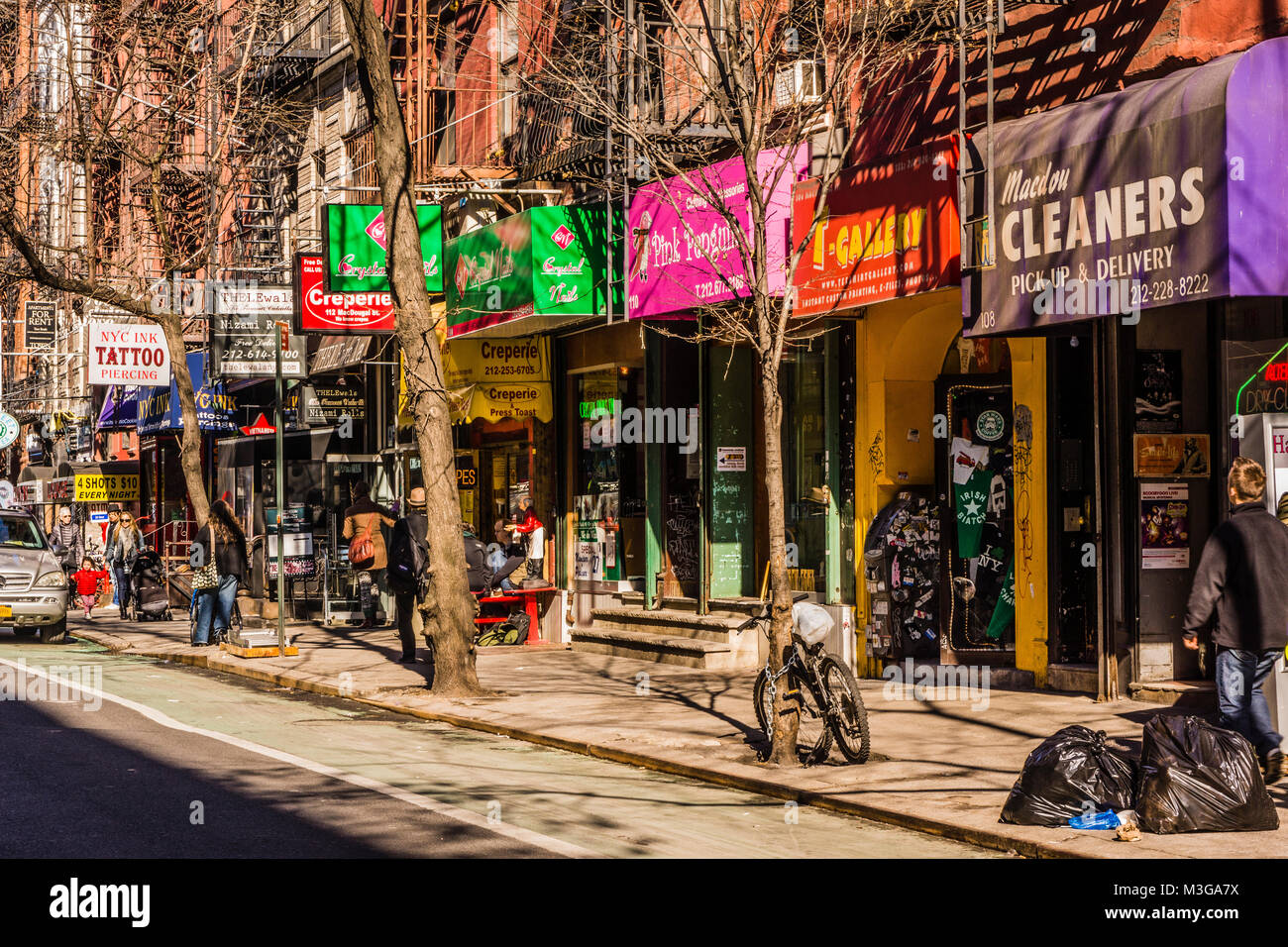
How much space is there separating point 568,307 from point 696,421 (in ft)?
6.82

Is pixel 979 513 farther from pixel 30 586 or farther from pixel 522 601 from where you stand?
pixel 30 586

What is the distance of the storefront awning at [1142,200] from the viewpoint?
10766 millimetres

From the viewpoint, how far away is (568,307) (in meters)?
19.0

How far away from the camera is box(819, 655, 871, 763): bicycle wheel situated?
10922 mm

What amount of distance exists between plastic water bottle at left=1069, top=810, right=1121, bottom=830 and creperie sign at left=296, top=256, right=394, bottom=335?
610 inches

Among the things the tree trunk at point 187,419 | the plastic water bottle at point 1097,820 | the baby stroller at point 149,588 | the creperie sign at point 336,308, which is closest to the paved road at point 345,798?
the plastic water bottle at point 1097,820

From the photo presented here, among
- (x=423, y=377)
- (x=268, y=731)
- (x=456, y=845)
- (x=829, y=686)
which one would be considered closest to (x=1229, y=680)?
(x=829, y=686)

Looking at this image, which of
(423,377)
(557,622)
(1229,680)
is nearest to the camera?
(1229,680)

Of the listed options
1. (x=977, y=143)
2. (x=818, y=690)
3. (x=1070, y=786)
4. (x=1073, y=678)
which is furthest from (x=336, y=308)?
(x=1070, y=786)

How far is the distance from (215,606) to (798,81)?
1125 centimetres

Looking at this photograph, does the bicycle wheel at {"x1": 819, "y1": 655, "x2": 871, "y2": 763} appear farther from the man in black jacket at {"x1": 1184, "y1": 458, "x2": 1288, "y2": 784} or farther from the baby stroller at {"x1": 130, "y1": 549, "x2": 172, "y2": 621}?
the baby stroller at {"x1": 130, "y1": 549, "x2": 172, "y2": 621}

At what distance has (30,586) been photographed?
23.3 m
